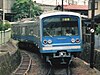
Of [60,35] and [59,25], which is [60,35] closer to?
[60,35]

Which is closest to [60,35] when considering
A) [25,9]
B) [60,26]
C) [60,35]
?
[60,35]

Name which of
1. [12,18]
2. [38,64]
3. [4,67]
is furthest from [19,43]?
[12,18]

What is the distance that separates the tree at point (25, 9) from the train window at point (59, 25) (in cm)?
3747

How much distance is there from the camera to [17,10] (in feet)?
193

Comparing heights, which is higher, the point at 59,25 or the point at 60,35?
the point at 59,25

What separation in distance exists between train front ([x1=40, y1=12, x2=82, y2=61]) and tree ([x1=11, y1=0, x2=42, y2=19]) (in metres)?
37.5

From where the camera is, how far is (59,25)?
1919 cm

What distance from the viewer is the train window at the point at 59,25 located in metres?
19.1

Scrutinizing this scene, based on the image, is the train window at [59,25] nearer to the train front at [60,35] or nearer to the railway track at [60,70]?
the train front at [60,35]

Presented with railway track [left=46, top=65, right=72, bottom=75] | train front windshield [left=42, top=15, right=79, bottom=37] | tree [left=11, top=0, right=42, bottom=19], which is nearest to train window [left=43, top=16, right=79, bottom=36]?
train front windshield [left=42, top=15, right=79, bottom=37]

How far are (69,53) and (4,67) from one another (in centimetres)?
450

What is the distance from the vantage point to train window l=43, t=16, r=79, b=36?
19094mm

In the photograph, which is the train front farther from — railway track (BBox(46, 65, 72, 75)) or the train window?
railway track (BBox(46, 65, 72, 75))

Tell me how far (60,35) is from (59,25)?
1.88ft
